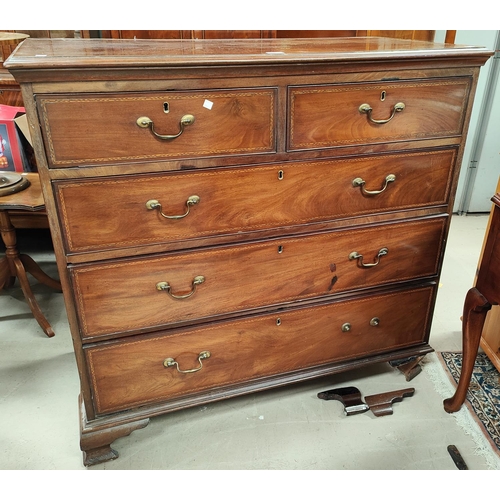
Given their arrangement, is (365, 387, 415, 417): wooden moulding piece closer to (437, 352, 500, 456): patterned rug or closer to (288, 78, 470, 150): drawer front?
Answer: (437, 352, 500, 456): patterned rug

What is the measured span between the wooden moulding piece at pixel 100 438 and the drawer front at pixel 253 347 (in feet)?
0.21

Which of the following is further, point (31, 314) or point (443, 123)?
point (31, 314)

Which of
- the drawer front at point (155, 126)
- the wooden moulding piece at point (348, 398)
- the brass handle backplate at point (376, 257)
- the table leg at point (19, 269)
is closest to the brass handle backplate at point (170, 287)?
the drawer front at point (155, 126)

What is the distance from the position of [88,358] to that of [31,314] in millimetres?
1041

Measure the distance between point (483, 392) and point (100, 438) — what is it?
1443 millimetres

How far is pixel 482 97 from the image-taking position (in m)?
3.10

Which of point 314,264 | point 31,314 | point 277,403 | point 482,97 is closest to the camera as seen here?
point 314,264

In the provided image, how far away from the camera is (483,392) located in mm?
1959

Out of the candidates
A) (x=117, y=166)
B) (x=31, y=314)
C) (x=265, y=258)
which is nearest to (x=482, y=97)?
(x=265, y=258)

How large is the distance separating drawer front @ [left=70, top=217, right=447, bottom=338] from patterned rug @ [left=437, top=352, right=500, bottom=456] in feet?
1.67

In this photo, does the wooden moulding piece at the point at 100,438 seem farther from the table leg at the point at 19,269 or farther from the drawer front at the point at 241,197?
the table leg at the point at 19,269

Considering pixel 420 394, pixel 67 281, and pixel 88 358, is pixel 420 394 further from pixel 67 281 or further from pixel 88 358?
pixel 67 281

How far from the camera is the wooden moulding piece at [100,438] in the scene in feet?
5.32

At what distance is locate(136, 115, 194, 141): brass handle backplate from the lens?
4.27 feet
